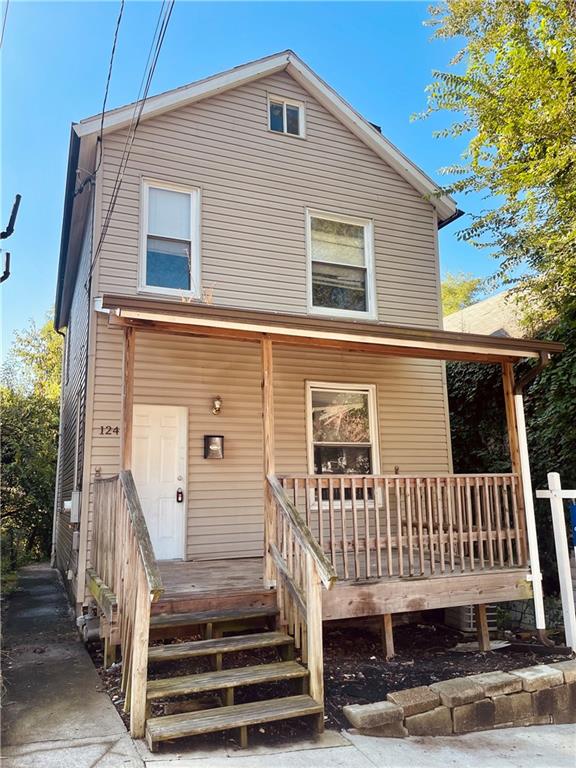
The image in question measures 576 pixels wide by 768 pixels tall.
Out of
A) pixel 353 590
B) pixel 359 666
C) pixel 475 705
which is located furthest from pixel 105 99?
pixel 475 705

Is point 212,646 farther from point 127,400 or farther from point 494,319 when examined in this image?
point 494,319

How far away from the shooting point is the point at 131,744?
3.30 meters

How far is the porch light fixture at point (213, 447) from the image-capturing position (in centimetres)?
689

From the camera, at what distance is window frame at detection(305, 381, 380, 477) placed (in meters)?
7.47

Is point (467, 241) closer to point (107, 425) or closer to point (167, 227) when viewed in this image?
point (167, 227)

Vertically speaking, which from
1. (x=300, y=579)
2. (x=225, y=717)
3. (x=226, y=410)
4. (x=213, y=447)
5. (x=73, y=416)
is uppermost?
(x=73, y=416)

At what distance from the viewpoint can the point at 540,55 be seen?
8.09 meters

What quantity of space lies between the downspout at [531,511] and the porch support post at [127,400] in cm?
431

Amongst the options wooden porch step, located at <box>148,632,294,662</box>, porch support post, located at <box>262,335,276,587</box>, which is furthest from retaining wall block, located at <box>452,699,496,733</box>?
porch support post, located at <box>262,335,276,587</box>

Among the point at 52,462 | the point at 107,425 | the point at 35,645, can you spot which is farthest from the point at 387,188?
the point at 52,462

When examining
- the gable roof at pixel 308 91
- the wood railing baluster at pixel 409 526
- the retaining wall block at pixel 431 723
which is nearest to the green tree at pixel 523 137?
the gable roof at pixel 308 91

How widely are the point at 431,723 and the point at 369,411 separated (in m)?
4.51

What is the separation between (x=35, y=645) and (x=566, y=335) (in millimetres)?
7782

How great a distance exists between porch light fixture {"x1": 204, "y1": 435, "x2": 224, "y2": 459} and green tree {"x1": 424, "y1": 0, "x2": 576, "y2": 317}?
549 centimetres
